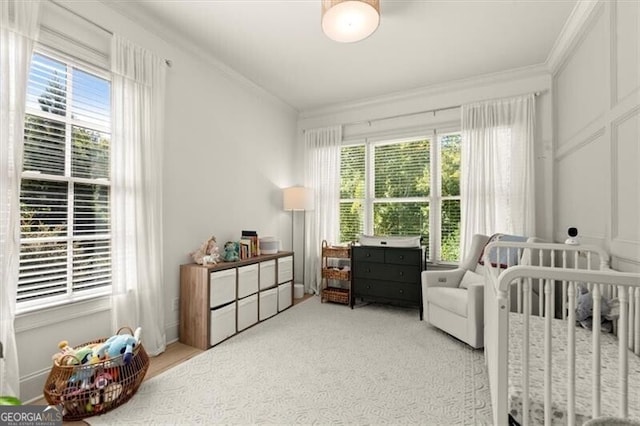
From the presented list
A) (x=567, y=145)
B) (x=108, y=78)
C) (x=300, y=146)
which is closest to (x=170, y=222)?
(x=108, y=78)

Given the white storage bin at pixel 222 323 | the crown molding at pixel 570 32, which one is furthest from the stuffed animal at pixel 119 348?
the crown molding at pixel 570 32

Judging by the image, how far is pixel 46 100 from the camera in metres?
1.91

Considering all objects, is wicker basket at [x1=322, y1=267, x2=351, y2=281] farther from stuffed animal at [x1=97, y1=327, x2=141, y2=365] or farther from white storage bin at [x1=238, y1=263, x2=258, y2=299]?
stuffed animal at [x1=97, y1=327, x2=141, y2=365]

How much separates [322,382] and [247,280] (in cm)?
133

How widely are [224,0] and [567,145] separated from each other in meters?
3.20

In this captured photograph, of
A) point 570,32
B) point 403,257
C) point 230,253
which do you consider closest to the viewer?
point 570,32

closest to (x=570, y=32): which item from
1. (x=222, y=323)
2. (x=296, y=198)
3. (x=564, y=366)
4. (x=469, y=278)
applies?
(x=469, y=278)

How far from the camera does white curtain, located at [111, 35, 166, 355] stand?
221cm

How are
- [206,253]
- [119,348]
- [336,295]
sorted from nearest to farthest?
[119,348] → [206,253] → [336,295]

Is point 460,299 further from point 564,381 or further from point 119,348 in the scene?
point 119,348

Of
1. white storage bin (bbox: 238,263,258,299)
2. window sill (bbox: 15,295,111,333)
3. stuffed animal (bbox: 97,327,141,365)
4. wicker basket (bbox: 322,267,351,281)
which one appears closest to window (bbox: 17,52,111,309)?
window sill (bbox: 15,295,111,333)

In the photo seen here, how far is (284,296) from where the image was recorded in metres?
3.60

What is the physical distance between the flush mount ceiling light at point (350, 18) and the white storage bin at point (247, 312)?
2.47m

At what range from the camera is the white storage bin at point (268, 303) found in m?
3.21
